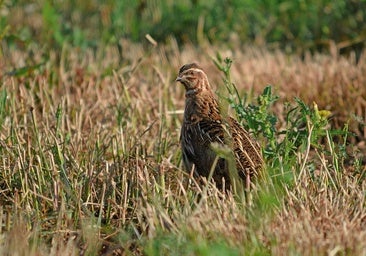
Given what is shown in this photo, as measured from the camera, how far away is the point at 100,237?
523cm

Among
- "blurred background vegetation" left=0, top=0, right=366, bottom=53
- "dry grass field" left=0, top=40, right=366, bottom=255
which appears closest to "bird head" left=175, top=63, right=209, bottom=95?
"dry grass field" left=0, top=40, right=366, bottom=255

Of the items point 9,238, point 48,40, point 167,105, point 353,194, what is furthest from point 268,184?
point 48,40

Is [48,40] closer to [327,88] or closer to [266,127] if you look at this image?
[327,88]

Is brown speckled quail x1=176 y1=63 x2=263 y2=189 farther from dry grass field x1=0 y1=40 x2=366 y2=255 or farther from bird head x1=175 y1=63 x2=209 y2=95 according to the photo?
dry grass field x1=0 y1=40 x2=366 y2=255

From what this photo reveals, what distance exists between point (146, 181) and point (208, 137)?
59 centimetres

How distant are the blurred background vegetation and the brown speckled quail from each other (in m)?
3.94

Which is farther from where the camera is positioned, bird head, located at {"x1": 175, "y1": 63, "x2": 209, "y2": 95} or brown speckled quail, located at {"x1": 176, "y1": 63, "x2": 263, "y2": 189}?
bird head, located at {"x1": 175, "y1": 63, "x2": 209, "y2": 95}

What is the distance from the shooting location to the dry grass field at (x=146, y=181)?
4.70 metres

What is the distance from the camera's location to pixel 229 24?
1130 cm

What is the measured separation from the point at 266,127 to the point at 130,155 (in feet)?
2.90

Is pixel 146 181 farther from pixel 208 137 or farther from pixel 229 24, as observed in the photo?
pixel 229 24

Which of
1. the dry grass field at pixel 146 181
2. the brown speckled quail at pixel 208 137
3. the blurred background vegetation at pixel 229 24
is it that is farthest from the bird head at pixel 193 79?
the blurred background vegetation at pixel 229 24

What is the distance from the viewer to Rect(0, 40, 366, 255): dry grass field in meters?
4.70

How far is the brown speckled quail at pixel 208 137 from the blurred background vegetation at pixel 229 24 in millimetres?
3937
